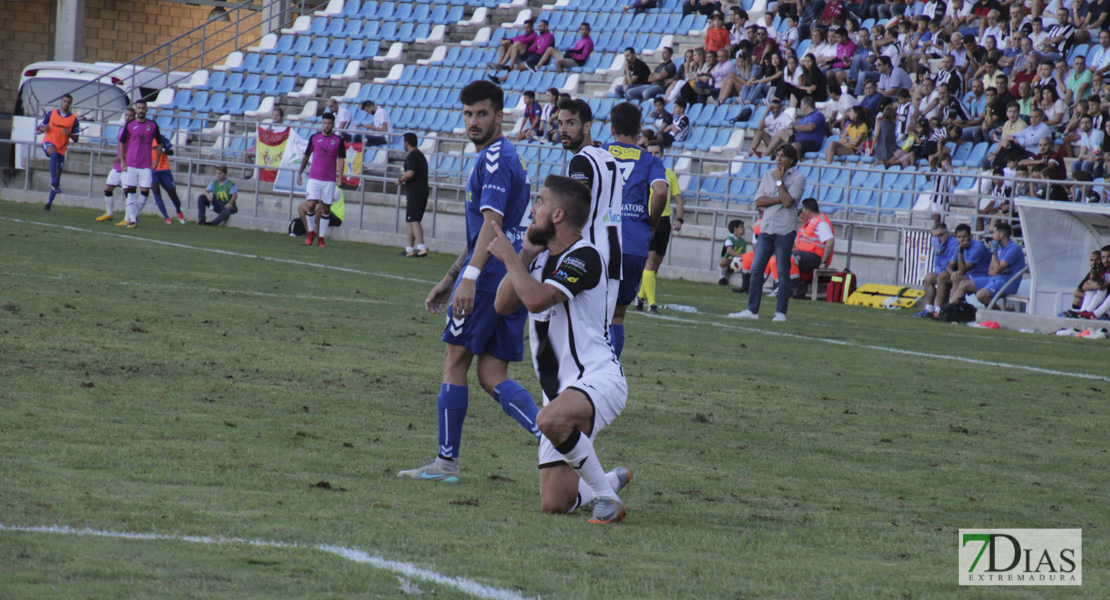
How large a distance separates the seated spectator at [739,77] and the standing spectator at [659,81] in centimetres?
140

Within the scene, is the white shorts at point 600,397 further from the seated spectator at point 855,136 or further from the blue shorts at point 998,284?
the seated spectator at point 855,136

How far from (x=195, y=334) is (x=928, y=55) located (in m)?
17.1

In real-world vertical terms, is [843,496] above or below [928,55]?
below

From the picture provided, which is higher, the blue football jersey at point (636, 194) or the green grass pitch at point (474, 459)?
the blue football jersey at point (636, 194)

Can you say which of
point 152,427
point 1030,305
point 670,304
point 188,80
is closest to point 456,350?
point 152,427

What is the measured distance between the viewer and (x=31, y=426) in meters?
6.00

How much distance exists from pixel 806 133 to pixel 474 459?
17787 millimetres

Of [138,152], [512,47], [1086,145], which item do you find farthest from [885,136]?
[138,152]

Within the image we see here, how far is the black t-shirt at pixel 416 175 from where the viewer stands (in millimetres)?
21219

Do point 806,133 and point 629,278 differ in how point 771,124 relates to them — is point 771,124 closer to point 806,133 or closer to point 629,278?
point 806,133

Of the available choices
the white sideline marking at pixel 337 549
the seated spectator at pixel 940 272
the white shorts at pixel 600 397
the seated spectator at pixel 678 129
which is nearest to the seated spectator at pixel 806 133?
the seated spectator at pixel 678 129

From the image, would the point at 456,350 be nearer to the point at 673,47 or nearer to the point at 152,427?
the point at 152,427

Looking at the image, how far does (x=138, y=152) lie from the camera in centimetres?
2364

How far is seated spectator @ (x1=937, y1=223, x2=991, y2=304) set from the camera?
17875 mm
